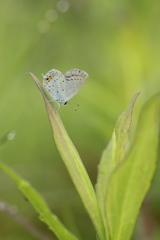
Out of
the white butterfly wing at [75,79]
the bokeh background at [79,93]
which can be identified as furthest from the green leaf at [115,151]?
the bokeh background at [79,93]

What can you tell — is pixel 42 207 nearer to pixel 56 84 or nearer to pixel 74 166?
pixel 74 166

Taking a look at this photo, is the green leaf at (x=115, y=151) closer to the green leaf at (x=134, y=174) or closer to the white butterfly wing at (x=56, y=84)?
the green leaf at (x=134, y=174)

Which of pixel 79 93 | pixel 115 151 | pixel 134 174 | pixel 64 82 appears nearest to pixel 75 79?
pixel 64 82

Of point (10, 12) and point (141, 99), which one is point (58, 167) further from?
point (10, 12)

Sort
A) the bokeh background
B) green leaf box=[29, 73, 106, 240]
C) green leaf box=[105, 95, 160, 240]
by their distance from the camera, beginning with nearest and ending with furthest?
1. green leaf box=[105, 95, 160, 240]
2. green leaf box=[29, 73, 106, 240]
3. the bokeh background

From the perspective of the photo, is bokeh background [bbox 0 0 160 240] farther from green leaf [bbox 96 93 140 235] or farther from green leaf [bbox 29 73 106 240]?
green leaf [bbox 29 73 106 240]

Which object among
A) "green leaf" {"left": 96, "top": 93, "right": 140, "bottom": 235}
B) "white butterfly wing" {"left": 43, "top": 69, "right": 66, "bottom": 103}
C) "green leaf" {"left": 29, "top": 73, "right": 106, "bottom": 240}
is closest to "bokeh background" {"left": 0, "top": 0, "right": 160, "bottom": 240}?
"white butterfly wing" {"left": 43, "top": 69, "right": 66, "bottom": 103}

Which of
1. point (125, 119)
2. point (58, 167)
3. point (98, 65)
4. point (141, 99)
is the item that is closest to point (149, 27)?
point (98, 65)
